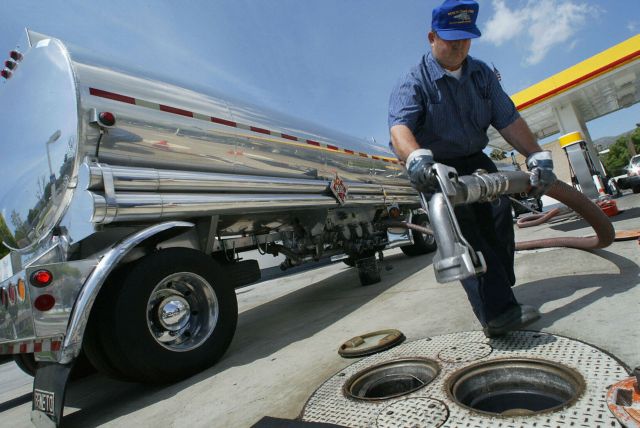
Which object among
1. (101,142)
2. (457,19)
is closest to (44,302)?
(101,142)

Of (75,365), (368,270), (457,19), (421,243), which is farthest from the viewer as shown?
(421,243)

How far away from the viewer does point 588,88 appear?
13.6m

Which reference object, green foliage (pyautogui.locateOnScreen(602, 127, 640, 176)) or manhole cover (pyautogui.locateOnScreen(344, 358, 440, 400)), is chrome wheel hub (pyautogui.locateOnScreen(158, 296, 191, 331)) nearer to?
manhole cover (pyautogui.locateOnScreen(344, 358, 440, 400))

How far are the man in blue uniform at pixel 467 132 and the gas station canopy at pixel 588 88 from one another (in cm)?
1162

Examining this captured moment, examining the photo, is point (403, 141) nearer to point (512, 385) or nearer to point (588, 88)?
point (512, 385)

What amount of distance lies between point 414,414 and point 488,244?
1230 mm

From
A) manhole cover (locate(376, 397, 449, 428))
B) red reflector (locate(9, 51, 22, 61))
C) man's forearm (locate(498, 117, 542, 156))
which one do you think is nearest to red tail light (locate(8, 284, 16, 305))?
red reflector (locate(9, 51, 22, 61))

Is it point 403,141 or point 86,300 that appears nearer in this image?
point 403,141

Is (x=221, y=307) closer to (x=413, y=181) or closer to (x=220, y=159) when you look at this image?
(x=220, y=159)

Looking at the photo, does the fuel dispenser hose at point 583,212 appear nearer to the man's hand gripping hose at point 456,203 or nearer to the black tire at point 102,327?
the man's hand gripping hose at point 456,203

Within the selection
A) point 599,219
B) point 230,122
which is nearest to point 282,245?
point 230,122

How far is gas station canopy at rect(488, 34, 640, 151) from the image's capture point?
1203cm

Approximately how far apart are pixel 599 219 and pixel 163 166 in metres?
3.04

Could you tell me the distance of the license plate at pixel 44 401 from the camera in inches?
87.6
